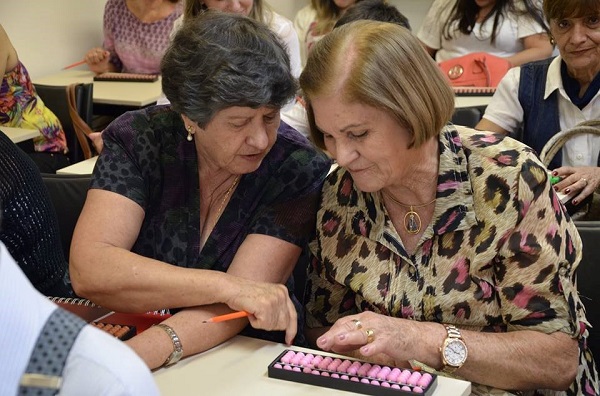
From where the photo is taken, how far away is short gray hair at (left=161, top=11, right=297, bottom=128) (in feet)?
6.40

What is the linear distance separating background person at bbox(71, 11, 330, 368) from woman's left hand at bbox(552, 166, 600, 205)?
1136 millimetres

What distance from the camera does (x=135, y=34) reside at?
17.4 ft

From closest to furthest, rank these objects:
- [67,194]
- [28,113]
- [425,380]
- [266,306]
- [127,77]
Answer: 1. [425,380]
2. [266,306]
3. [67,194]
4. [28,113]
5. [127,77]

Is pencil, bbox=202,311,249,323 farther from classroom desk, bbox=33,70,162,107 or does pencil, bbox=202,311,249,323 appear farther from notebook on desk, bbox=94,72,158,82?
notebook on desk, bbox=94,72,158,82

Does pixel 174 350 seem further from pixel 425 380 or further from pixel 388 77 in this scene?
pixel 388 77

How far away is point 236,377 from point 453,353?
1.40ft

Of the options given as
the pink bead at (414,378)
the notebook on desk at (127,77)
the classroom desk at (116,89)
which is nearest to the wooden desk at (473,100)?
the classroom desk at (116,89)

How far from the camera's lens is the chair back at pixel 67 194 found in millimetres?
→ 2623

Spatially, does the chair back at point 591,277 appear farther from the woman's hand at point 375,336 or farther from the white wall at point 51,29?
the white wall at point 51,29

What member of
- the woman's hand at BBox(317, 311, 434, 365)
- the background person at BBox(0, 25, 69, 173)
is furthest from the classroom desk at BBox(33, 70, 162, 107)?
the woman's hand at BBox(317, 311, 434, 365)

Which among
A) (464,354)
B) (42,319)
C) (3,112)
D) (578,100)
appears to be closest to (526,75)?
(578,100)

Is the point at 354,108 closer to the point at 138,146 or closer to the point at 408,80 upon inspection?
the point at 408,80

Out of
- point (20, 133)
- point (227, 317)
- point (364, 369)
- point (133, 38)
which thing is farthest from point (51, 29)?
point (364, 369)

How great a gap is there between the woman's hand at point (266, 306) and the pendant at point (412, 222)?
297 mm
